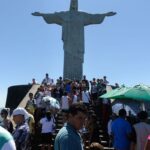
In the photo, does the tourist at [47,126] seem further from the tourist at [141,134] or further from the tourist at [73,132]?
the tourist at [73,132]

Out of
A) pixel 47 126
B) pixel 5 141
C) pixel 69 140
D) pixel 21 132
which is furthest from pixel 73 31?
pixel 5 141

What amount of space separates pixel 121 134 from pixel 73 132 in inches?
209

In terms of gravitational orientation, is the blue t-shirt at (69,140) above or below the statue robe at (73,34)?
below

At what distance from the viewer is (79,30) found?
33.3m

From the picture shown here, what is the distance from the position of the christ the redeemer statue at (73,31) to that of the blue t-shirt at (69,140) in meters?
28.3

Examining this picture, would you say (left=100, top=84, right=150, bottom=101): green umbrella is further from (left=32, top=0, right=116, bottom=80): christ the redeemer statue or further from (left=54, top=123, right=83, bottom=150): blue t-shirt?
(left=32, top=0, right=116, bottom=80): christ the redeemer statue

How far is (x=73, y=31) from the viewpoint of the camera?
109 feet

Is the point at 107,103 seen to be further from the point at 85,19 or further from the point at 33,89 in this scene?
the point at 85,19

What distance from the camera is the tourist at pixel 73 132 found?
4.34 m

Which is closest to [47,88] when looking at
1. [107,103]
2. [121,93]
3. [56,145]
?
[107,103]

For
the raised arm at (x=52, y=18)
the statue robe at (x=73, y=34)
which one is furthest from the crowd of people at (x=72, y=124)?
the raised arm at (x=52, y=18)

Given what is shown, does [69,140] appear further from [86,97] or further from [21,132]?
[86,97]

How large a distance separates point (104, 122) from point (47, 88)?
14.7 feet

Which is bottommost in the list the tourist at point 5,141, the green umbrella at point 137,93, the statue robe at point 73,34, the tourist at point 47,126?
the tourist at point 5,141
